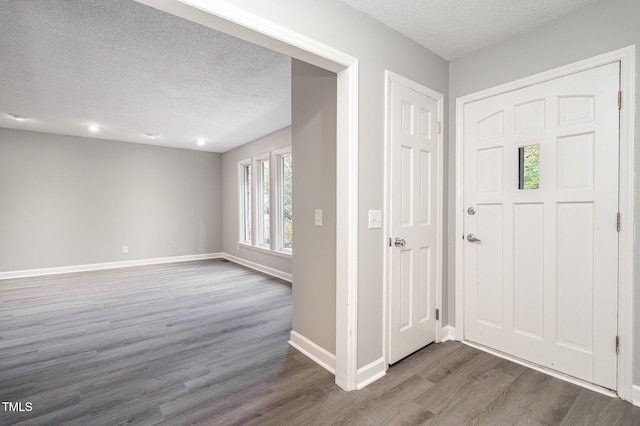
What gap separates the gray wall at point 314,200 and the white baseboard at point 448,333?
116 cm

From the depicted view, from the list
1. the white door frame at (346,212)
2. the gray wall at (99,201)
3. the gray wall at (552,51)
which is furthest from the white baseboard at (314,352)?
the gray wall at (99,201)

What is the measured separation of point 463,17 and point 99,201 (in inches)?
280

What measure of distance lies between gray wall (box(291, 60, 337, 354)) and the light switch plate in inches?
11.9

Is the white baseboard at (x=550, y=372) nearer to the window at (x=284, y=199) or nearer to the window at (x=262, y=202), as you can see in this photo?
the window at (x=284, y=199)

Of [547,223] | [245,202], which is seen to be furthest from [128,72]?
[547,223]

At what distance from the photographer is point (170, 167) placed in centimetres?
683

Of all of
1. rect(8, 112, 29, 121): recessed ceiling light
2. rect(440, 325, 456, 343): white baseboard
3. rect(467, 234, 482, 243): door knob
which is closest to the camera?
rect(467, 234, 482, 243): door knob

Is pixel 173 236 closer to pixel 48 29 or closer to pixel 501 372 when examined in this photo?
pixel 48 29

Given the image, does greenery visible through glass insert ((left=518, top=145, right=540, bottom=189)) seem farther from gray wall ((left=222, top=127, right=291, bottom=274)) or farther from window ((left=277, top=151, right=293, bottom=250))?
window ((left=277, top=151, right=293, bottom=250))

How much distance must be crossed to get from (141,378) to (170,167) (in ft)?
18.7

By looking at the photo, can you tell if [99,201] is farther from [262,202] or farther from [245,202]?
[262,202]

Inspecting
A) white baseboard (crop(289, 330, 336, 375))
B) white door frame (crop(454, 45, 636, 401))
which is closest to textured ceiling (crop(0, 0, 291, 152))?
white door frame (crop(454, 45, 636, 401))

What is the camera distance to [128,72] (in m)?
3.03

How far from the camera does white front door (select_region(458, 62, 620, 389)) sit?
6.32 feet
